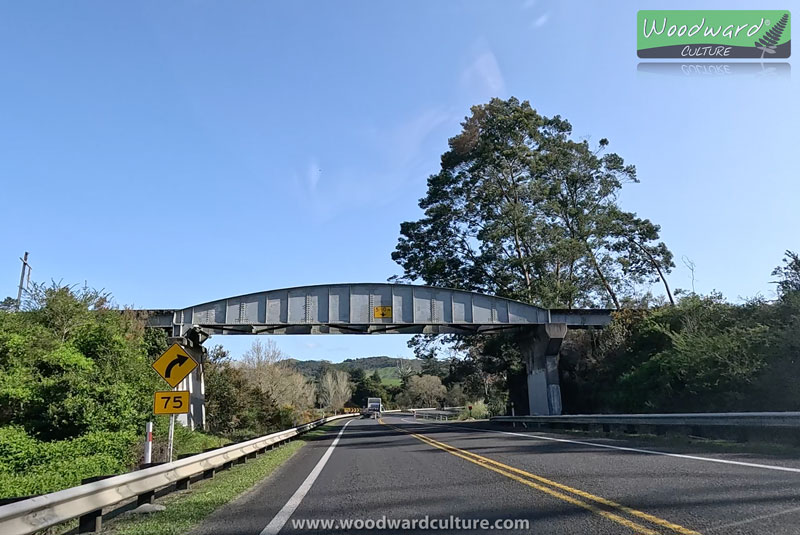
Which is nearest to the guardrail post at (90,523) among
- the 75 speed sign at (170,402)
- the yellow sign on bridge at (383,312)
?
the 75 speed sign at (170,402)

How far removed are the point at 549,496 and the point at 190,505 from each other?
524 cm

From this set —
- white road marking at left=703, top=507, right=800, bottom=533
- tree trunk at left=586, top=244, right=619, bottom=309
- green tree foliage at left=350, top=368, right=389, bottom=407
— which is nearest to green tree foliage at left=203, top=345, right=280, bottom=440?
tree trunk at left=586, top=244, right=619, bottom=309

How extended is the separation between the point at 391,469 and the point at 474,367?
37874 mm

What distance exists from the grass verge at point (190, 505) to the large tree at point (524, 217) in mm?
33660

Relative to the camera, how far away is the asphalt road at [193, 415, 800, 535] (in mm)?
6016

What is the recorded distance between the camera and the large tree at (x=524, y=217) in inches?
1773

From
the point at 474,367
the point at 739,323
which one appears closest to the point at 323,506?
the point at 739,323

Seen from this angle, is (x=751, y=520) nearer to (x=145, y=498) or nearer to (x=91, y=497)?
(x=91, y=497)

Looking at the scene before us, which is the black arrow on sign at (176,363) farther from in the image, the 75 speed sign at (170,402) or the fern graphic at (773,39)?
the fern graphic at (773,39)

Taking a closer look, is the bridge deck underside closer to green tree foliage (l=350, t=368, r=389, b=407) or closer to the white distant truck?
the white distant truck

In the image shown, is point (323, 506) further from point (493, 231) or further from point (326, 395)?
point (326, 395)

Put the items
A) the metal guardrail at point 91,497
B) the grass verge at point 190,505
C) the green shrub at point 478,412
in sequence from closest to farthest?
the metal guardrail at point 91,497 → the grass verge at point 190,505 → the green shrub at point 478,412

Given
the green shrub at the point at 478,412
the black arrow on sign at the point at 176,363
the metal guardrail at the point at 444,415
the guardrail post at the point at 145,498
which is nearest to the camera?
the guardrail post at the point at 145,498

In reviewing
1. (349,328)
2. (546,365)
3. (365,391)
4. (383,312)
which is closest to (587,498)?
(383,312)
